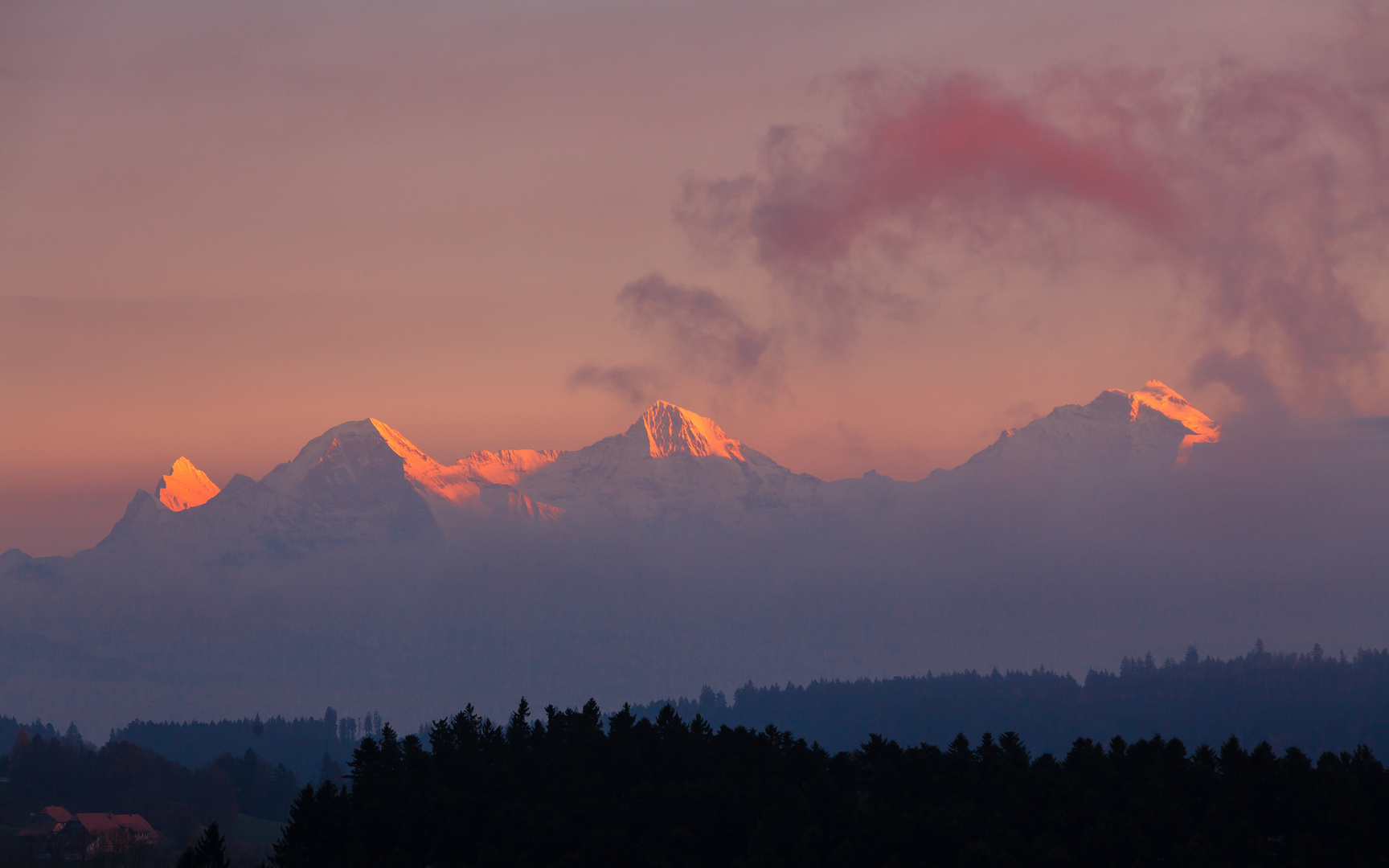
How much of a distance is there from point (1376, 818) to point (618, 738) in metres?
53.4

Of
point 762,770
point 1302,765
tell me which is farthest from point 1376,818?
point 762,770

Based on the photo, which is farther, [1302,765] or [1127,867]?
[1302,765]

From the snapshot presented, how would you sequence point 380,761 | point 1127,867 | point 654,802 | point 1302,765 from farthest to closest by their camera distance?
point 380,761, point 654,802, point 1302,765, point 1127,867

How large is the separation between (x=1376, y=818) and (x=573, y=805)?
52.0 meters

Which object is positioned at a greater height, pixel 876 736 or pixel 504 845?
pixel 876 736

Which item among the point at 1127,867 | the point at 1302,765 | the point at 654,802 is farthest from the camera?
the point at 654,802

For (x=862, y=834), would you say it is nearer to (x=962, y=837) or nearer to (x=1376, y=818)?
(x=962, y=837)

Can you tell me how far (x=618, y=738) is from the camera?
12200 centimetres

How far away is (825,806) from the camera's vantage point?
4321 inches

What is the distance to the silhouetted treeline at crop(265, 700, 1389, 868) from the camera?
96.8 meters

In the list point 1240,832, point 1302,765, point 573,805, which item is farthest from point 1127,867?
point 573,805

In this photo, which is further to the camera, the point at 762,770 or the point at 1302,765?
the point at 762,770

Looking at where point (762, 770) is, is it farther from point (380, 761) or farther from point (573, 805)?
point (380, 761)

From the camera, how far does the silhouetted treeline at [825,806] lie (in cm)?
9681
